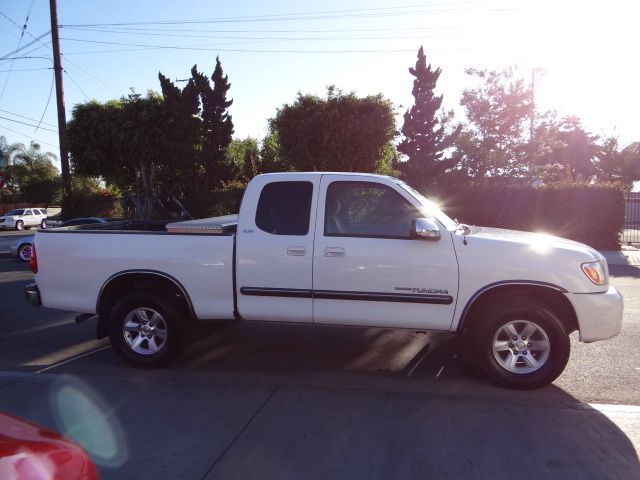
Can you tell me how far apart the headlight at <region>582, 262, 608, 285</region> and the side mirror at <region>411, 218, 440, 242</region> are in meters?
1.34

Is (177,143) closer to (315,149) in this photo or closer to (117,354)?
(315,149)

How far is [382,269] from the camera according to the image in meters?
5.15

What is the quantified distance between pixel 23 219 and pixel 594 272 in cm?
4407

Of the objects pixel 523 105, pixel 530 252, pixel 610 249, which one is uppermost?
pixel 523 105

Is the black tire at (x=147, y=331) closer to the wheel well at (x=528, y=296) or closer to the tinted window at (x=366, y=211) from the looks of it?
the tinted window at (x=366, y=211)

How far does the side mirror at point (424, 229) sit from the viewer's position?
497cm

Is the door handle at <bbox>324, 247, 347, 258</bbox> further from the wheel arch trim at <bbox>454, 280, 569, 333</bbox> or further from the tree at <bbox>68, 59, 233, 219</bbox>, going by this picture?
the tree at <bbox>68, 59, 233, 219</bbox>

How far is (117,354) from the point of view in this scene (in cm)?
587

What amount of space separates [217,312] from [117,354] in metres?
1.24

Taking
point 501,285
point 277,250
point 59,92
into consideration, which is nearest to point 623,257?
point 501,285

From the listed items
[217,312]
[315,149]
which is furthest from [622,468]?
[315,149]

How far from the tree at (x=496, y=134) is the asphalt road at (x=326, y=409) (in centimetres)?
1573

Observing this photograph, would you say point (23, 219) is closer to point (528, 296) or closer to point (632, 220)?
point (632, 220)

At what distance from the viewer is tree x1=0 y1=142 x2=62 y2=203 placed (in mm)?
54188
